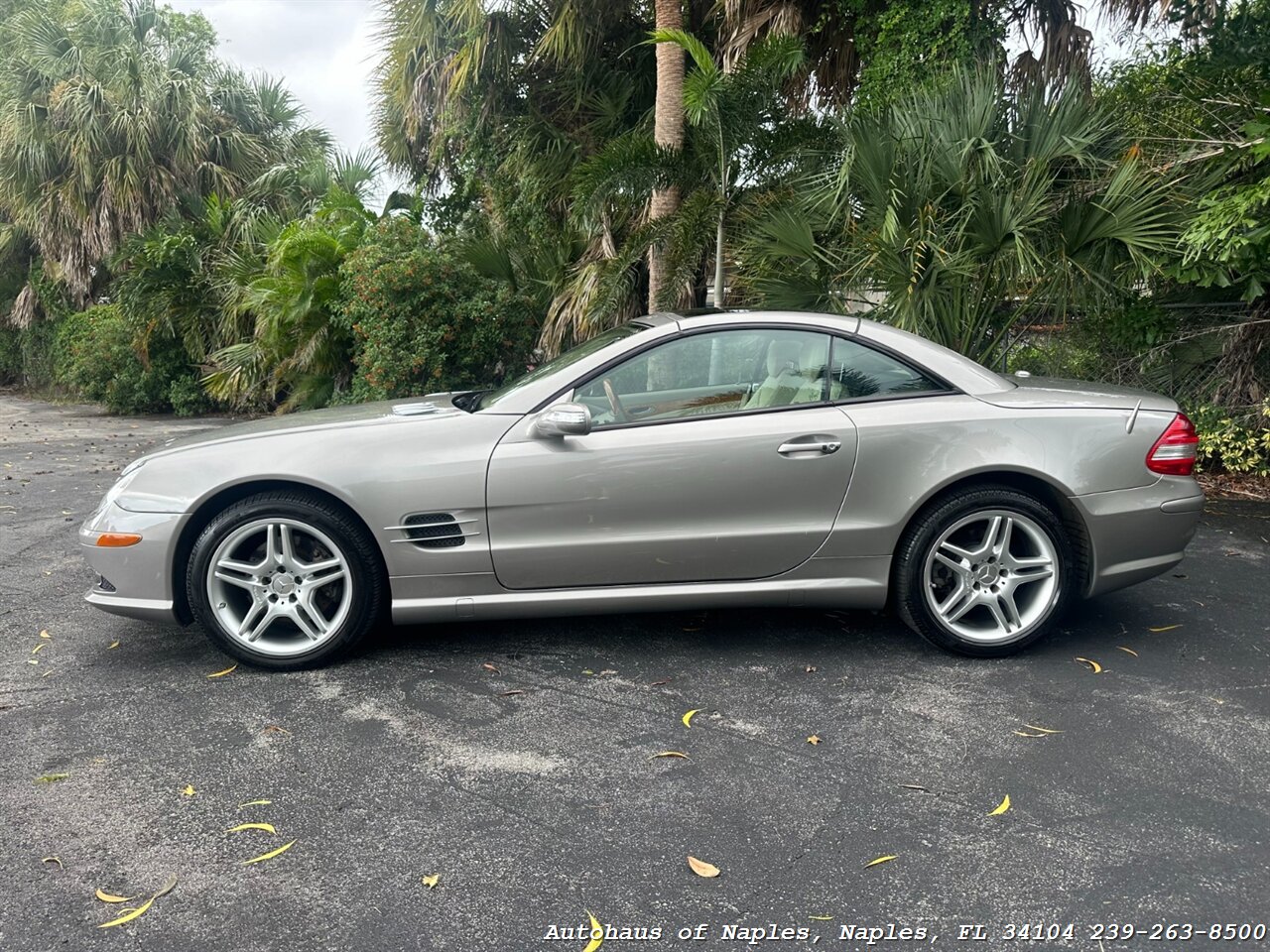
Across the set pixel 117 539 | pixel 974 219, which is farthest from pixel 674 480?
pixel 974 219

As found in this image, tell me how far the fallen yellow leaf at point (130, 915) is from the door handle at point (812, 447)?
106 inches

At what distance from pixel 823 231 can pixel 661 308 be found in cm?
175

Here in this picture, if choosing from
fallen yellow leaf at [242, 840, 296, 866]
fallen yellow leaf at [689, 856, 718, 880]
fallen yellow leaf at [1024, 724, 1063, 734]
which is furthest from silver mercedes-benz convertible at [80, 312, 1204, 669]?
fallen yellow leaf at [689, 856, 718, 880]

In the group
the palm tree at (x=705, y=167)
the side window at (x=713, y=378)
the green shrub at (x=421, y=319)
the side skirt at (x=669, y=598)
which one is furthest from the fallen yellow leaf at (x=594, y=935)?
the green shrub at (x=421, y=319)

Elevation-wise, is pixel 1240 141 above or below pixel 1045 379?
above

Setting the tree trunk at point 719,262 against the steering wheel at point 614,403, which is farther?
the tree trunk at point 719,262

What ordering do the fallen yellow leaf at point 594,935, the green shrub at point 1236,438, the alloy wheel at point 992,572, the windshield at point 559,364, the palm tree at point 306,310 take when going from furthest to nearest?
the palm tree at point 306,310
the green shrub at point 1236,438
the windshield at point 559,364
the alloy wheel at point 992,572
the fallen yellow leaf at point 594,935

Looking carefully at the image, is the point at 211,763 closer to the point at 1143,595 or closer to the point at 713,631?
the point at 713,631

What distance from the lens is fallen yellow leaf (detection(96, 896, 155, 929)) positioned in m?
2.59

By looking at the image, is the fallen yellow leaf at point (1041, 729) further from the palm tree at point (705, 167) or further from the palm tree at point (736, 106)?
the palm tree at point (736, 106)

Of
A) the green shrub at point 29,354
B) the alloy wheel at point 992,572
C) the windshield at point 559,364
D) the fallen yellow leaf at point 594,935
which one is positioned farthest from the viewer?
the green shrub at point 29,354

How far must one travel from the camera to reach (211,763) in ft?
11.3

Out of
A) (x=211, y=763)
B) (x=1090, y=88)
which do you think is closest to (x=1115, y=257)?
(x=1090, y=88)

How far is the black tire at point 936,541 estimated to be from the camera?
14.1 ft
